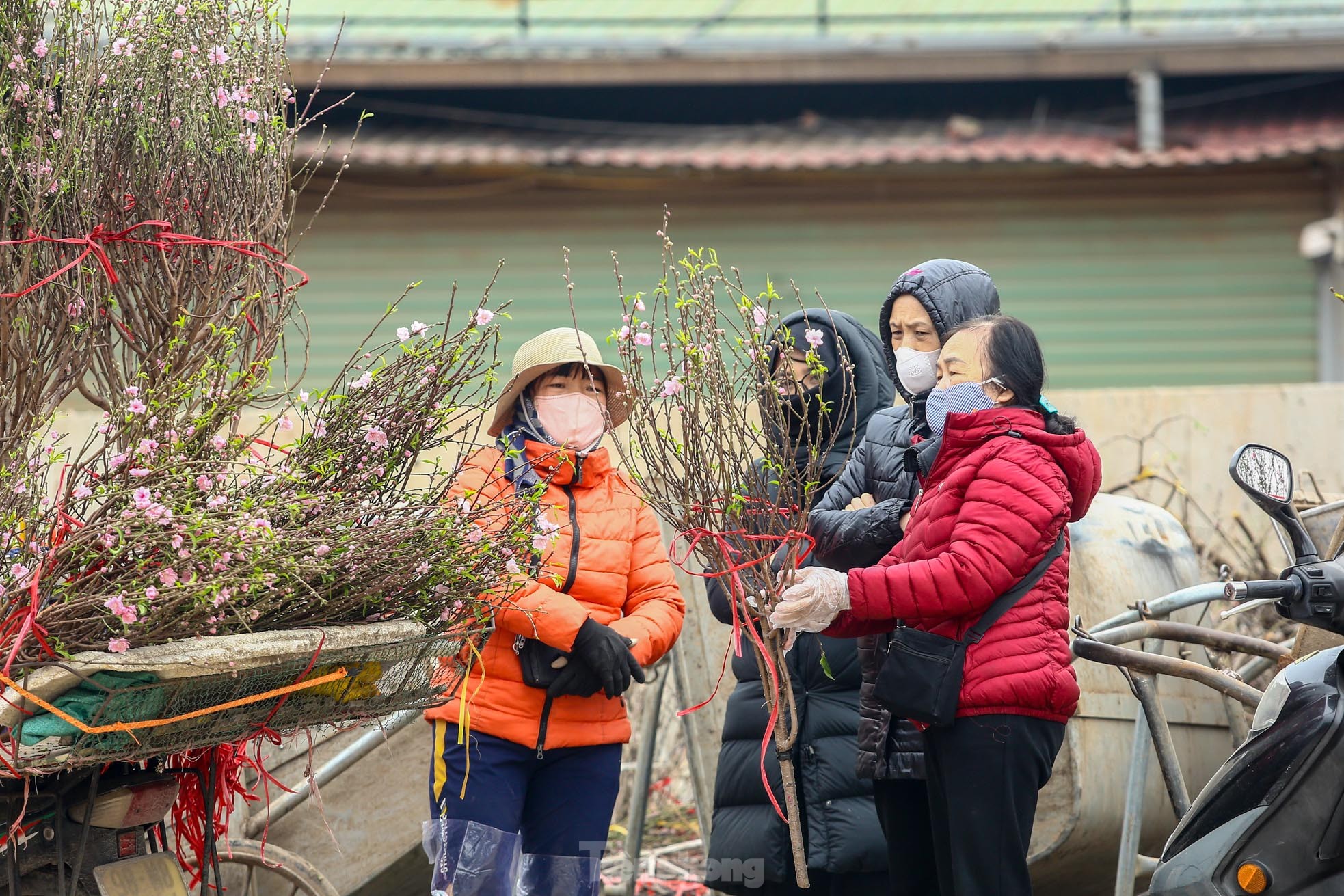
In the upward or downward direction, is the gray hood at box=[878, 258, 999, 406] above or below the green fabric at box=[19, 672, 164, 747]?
above

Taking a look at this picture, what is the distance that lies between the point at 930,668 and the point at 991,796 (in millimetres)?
291

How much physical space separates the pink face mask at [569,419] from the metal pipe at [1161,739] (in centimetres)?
155

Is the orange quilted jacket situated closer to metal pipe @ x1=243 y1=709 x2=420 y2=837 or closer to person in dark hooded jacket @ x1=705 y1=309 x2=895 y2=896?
person in dark hooded jacket @ x1=705 y1=309 x2=895 y2=896

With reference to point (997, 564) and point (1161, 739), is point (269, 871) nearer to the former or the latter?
point (997, 564)

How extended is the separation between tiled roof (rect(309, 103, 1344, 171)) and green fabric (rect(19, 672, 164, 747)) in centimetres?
721

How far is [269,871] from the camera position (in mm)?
3863

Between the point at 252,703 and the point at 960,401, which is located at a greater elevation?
the point at 960,401

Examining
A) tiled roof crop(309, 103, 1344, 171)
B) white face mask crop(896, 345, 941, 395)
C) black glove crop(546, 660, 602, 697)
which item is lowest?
black glove crop(546, 660, 602, 697)

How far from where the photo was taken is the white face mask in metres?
3.24

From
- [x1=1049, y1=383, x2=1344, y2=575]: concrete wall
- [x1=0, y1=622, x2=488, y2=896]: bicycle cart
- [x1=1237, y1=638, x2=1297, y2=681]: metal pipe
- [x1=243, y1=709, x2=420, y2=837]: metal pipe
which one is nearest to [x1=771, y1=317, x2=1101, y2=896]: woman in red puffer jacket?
[x1=0, y1=622, x2=488, y2=896]: bicycle cart

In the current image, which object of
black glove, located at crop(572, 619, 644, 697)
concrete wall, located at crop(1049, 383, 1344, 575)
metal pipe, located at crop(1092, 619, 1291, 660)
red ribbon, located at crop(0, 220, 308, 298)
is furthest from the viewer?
concrete wall, located at crop(1049, 383, 1344, 575)

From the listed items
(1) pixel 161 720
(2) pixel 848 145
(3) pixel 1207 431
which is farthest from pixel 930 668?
(2) pixel 848 145

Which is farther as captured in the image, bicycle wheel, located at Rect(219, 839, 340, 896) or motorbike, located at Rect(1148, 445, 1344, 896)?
bicycle wheel, located at Rect(219, 839, 340, 896)

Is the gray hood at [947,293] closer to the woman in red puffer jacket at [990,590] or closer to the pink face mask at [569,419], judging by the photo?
the woman in red puffer jacket at [990,590]
